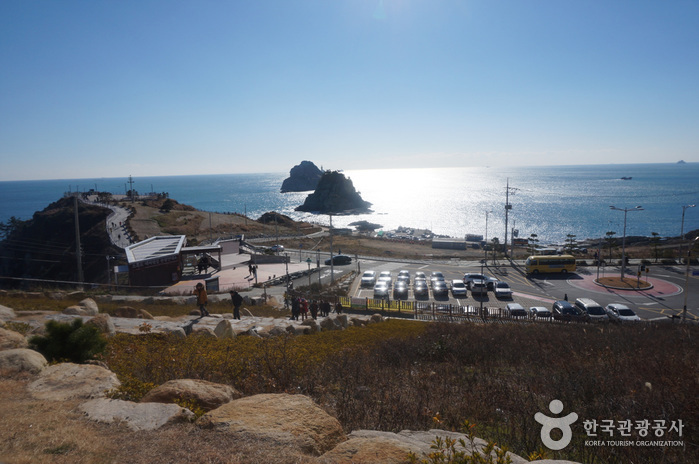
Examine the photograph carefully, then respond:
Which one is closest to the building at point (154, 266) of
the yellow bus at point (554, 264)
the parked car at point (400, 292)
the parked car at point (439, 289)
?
the parked car at point (400, 292)

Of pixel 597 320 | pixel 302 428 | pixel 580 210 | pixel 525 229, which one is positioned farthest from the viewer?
pixel 580 210

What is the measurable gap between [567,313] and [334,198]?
114743 mm

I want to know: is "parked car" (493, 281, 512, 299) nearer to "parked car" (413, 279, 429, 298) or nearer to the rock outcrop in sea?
"parked car" (413, 279, 429, 298)

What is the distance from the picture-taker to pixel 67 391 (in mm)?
6219

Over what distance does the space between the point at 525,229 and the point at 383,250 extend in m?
57.7

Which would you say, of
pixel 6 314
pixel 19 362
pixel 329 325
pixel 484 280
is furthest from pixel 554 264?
pixel 19 362

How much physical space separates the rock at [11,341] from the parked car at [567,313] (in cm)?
2303

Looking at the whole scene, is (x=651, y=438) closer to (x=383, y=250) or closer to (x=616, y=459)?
(x=616, y=459)

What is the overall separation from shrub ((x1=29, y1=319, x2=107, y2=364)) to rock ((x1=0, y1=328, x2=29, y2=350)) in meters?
0.47

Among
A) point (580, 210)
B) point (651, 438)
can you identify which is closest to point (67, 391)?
point (651, 438)

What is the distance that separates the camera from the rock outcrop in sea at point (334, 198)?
13450cm

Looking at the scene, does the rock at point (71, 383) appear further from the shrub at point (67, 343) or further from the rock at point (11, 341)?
the rock at point (11, 341)

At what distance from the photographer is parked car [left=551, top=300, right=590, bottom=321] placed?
21391 mm

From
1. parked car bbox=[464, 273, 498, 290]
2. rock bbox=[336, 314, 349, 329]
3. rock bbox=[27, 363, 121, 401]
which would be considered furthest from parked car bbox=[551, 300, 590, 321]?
rock bbox=[27, 363, 121, 401]
